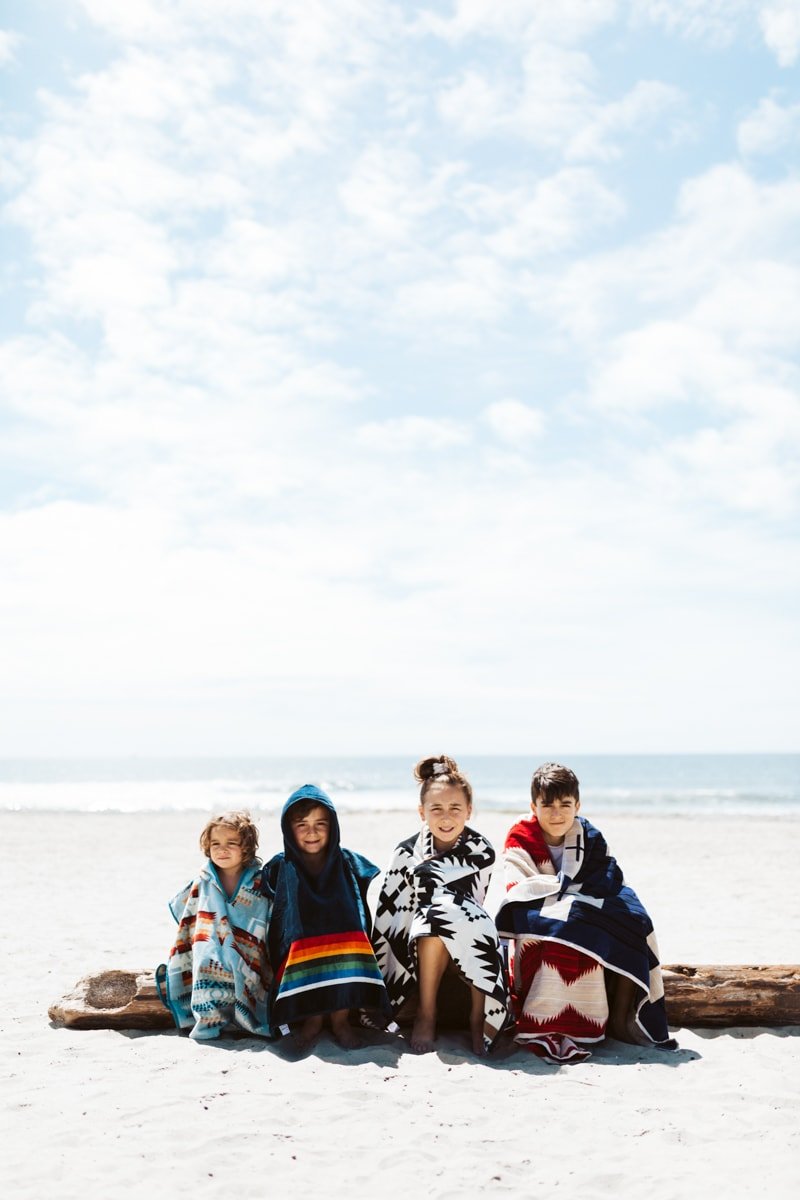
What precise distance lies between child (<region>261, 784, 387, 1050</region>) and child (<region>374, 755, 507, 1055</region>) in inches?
6.3

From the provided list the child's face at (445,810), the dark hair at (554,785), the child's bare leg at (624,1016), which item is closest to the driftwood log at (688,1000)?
the child's bare leg at (624,1016)

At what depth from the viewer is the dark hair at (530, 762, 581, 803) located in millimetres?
4555

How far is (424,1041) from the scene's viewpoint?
14.4ft

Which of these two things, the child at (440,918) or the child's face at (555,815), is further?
the child's face at (555,815)

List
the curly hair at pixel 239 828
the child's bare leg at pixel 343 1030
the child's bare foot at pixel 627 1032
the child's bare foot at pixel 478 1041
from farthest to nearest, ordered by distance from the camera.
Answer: the curly hair at pixel 239 828
the child's bare foot at pixel 627 1032
the child's bare leg at pixel 343 1030
the child's bare foot at pixel 478 1041

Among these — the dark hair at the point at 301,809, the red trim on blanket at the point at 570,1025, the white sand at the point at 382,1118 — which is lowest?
the white sand at the point at 382,1118

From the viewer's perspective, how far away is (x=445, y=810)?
4.62 metres

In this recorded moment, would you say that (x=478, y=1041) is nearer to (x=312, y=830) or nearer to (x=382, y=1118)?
(x=382, y=1118)

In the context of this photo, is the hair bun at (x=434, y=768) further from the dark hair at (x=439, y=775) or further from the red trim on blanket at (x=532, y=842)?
the red trim on blanket at (x=532, y=842)

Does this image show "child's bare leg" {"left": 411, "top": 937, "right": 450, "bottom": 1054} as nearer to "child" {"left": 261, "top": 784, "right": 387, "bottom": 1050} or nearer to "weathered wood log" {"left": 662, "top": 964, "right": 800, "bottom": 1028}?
"child" {"left": 261, "top": 784, "right": 387, "bottom": 1050}

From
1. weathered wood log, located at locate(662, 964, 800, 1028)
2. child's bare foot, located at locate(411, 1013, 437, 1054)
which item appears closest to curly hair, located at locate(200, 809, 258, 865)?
child's bare foot, located at locate(411, 1013, 437, 1054)

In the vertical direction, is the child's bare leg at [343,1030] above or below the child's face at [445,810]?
below

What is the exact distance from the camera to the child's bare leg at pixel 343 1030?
14.5 feet

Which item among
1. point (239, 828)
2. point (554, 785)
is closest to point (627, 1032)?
point (554, 785)
